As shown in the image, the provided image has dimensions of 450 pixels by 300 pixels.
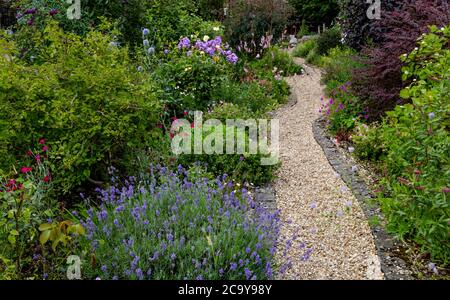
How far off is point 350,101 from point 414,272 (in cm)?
358

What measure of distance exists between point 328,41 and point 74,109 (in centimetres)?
916

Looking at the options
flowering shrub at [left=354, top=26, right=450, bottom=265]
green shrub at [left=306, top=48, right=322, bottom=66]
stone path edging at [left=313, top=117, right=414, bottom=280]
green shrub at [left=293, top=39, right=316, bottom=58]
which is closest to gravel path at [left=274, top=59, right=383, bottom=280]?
stone path edging at [left=313, top=117, right=414, bottom=280]

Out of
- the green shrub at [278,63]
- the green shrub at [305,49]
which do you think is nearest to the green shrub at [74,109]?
the green shrub at [278,63]

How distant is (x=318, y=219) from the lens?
3.92 metres

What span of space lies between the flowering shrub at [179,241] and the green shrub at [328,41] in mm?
9149

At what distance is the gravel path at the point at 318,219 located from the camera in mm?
3250

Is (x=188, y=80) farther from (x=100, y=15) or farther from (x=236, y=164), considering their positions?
(x=100, y=15)

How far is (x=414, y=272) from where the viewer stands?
308cm

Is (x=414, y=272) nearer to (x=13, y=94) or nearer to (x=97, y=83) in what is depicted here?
(x=97, y=83)

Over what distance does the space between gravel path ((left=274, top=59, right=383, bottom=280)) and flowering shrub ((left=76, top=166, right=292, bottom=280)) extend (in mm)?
267
